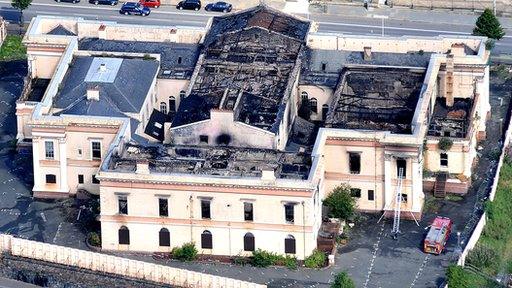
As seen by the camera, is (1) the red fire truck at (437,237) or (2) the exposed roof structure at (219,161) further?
(1) the red fire truck at (437,237)

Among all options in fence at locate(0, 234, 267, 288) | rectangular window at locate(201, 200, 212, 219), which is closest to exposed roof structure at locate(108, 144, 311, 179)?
rectangular window at locate(201, 200, 212, 219)

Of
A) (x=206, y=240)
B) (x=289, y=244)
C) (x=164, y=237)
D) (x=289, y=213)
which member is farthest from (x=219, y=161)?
(x=289, y=244)

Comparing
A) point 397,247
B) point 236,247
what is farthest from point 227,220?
point 397,247

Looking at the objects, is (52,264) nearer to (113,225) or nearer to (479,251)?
(113,225)

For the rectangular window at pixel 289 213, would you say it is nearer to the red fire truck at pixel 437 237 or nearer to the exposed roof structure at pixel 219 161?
the exposed roof structure at pixel 219 161

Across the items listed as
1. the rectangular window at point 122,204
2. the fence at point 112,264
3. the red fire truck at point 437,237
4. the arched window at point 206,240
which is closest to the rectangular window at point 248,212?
the arched window at point 206,240

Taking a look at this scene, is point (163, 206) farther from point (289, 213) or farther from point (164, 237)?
point (289, 213)

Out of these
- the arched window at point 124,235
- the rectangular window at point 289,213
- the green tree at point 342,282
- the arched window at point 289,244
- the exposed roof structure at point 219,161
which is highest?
the exposed roof structure at point 219,161
